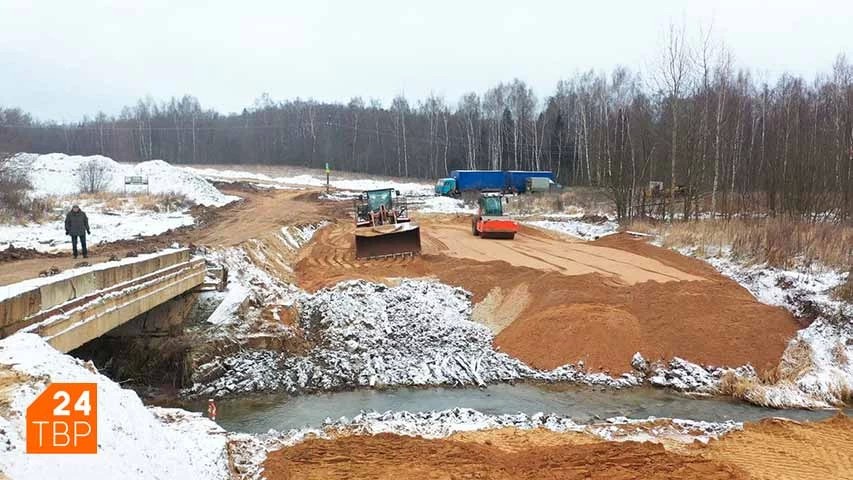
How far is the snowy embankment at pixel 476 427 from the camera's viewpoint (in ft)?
32.5

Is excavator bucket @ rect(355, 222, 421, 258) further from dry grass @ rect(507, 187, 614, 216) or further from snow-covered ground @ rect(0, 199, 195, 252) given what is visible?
dry grass @ rect(507, 187, 614, 216)

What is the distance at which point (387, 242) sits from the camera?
24.3m

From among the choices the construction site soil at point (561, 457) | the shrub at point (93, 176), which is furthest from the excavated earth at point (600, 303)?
the shrub at point (93, 176)

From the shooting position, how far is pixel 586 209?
45.1 metres

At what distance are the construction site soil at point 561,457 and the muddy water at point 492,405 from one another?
1.68 m

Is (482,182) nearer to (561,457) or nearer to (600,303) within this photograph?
(600,303)

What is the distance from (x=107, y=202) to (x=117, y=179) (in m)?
17.7

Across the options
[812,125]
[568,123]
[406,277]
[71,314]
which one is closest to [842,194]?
[812,125]

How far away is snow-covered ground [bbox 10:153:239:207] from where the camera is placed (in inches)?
1694

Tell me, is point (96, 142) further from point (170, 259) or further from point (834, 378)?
point (834, 378)

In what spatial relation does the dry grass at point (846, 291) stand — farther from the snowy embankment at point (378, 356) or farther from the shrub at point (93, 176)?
the shrub at point (93, 176)

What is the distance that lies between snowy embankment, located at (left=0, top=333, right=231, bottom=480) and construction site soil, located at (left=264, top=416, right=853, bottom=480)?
3.78 ft

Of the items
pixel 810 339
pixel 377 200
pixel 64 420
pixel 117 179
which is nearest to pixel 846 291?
pixel 810 339

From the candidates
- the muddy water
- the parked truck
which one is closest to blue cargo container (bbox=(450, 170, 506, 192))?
the parked truck
